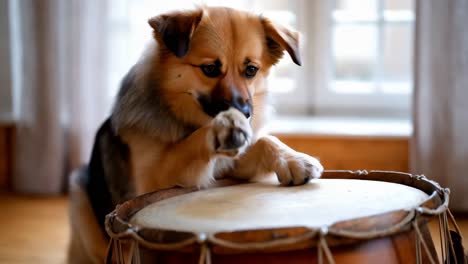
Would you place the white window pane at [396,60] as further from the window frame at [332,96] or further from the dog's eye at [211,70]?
the dog's eye at [211,70]

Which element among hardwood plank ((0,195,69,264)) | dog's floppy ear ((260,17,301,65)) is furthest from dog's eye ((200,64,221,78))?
hardwood plank ((0,195,69,264))

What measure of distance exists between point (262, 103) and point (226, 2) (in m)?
1.15

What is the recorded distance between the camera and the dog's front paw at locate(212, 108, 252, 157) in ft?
3.78

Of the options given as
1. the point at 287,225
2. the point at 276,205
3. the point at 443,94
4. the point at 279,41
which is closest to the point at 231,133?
the point at 276,205

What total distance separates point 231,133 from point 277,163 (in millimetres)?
200

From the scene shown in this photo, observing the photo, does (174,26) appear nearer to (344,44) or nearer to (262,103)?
(262,103)

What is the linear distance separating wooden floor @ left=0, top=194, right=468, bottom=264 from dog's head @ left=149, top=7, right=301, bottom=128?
76 centimetres

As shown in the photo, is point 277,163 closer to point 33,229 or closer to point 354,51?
point 33,229

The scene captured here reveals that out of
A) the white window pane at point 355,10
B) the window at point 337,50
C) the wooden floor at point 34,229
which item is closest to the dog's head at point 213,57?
the wooden floor at point 34,229

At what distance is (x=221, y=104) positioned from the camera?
4.56 feet

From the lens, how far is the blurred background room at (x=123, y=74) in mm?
2596

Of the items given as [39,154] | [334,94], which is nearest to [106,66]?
[39,154]

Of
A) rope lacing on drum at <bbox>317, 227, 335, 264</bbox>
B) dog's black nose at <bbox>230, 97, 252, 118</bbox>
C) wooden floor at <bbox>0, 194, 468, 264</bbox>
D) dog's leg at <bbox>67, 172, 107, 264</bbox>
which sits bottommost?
wooden floor at <bbox>0, 194, 468, 264</bbox>

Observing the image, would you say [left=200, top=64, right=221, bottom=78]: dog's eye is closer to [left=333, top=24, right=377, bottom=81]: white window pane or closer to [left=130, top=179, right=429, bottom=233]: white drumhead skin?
[left=130, top=179, right=429, bottom=233]: white drumhead skin
